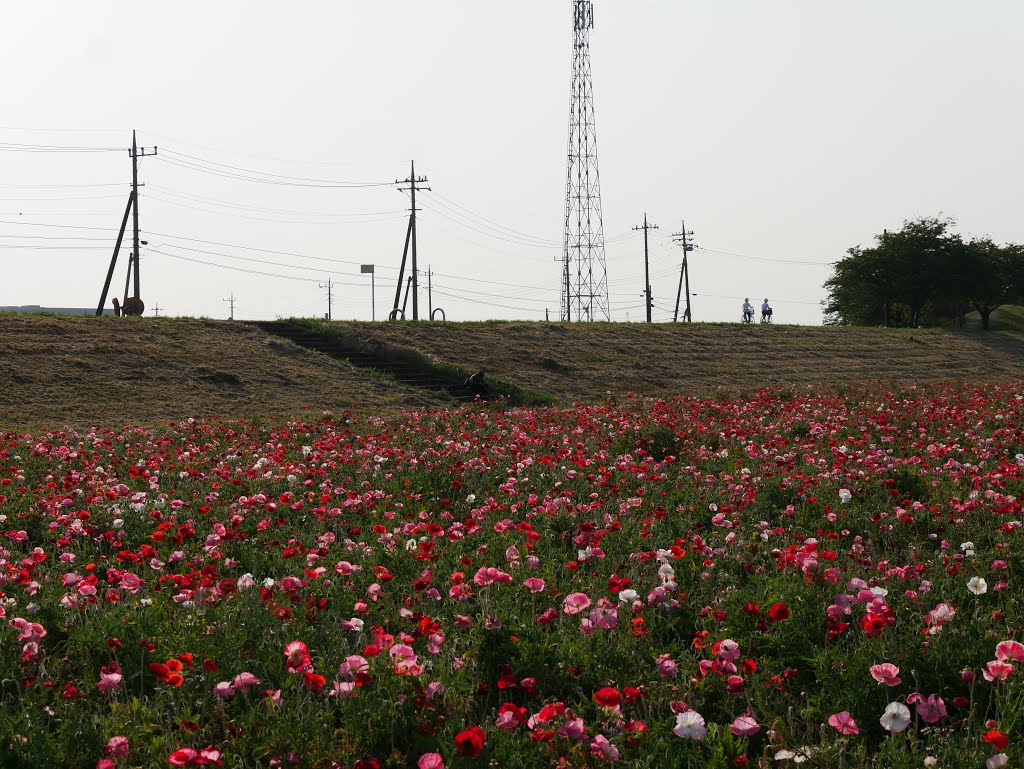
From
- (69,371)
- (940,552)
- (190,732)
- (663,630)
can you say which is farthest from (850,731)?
(69,371)

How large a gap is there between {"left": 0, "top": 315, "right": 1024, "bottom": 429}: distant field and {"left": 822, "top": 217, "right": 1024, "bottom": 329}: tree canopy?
69.9 ft

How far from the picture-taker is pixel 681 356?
3409 centimetres

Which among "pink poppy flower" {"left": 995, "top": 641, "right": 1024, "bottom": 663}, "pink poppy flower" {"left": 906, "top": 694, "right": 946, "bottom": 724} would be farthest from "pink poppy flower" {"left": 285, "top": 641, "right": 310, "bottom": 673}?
"pink poppy flower" {"left": 995, "top": 641, "right": 1024, "bottom": 663}

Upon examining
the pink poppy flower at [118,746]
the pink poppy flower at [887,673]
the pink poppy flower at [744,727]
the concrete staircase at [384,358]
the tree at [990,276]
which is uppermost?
the tree at [990,276]

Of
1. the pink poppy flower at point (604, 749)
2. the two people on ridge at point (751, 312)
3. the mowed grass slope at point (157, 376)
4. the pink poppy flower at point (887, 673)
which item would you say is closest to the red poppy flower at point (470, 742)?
the pink poppy flower at point (604, 749)

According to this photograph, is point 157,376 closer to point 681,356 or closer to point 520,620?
point 681,356

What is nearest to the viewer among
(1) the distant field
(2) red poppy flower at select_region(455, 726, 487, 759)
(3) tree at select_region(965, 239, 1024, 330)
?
(2) red poppy flower at select_region(455, 726, 487, 759)

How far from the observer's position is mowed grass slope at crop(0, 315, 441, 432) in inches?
754

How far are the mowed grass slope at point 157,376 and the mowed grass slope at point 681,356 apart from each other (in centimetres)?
413

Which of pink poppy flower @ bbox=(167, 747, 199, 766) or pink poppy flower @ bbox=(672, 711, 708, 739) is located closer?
pink poppy flower @ bbox=(167, 747, 199, 766)

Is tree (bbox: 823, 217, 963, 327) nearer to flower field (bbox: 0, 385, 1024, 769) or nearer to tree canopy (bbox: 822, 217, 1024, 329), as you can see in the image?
tree canopy (bbox: 822, 217, 1024, 329)

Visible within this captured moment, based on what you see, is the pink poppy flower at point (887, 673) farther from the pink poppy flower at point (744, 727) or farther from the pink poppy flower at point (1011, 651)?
the pink poppy flower at point (744, 727)

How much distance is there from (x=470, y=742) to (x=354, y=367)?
76.5 feet

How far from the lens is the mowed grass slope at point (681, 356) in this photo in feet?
92.7
